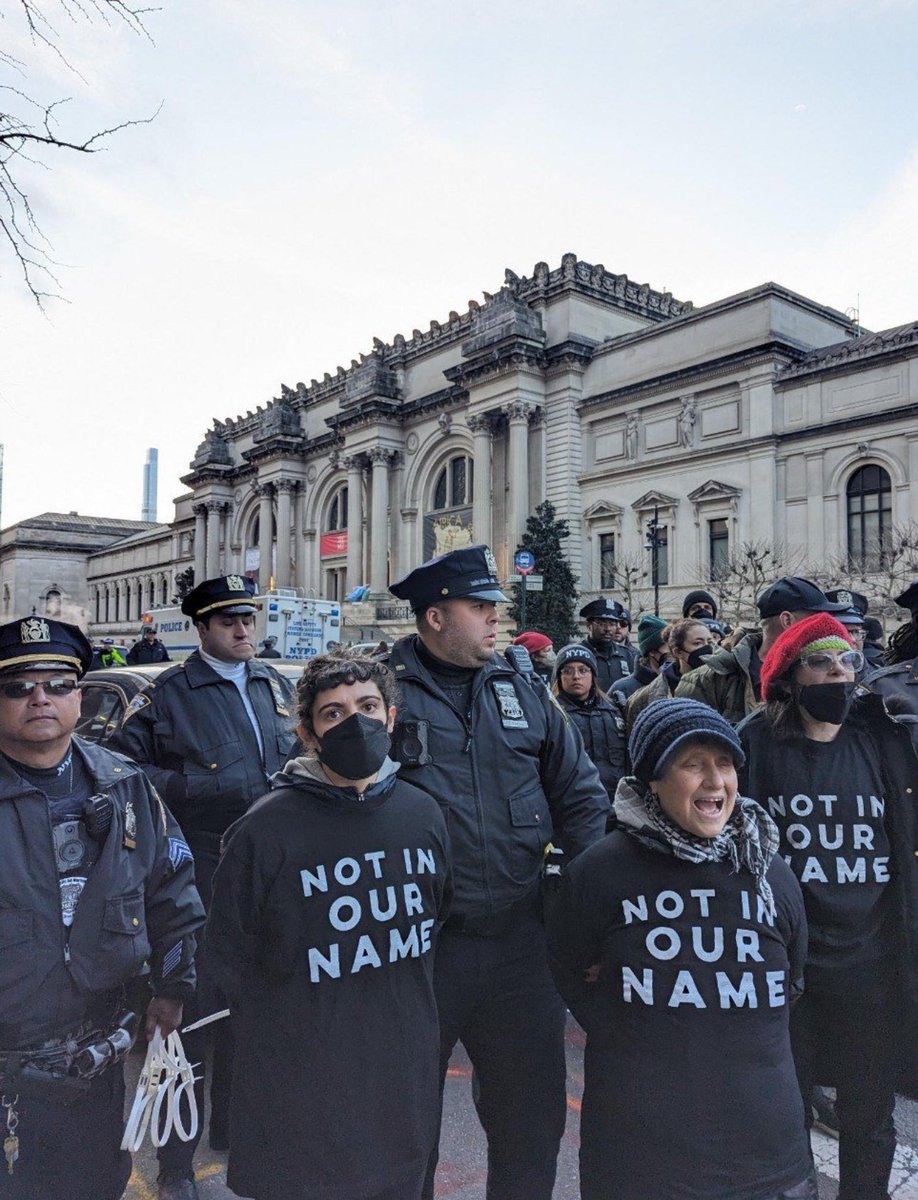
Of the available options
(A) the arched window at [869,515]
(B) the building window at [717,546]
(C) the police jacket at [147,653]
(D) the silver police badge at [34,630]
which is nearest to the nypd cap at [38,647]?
(D) the silver police badge at [34,630]

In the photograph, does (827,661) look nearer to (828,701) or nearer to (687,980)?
(828,701)

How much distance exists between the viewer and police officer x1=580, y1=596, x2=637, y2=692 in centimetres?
838

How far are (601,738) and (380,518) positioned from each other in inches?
1602

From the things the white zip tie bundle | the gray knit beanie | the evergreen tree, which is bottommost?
the white zip tie bundle

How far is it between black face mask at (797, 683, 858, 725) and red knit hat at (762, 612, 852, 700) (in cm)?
14

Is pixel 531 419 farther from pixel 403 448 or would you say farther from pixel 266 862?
pixel 266 862

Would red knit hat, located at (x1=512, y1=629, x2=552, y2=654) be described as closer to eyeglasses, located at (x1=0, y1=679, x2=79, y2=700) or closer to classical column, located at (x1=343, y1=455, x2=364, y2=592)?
eyeglasses, located at (x1=0, y1=679, x2=79, y2=700)

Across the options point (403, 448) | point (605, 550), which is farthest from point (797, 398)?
point (403, 448)

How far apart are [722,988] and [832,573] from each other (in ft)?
90.4

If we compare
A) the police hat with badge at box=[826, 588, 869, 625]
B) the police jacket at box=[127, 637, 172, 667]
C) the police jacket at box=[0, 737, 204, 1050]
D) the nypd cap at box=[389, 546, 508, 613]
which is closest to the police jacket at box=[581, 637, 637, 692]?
the police hat with badge at box=[826, 588, 869, 625]

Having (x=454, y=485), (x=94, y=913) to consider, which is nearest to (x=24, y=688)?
(x=94, y=913)

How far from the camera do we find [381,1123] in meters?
2.33

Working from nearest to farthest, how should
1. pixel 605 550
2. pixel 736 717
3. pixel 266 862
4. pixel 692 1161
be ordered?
pixel 692 1161 → pixel 266 862 → pixel 736 717 → pixel 605 550

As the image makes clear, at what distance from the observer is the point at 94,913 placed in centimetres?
261
